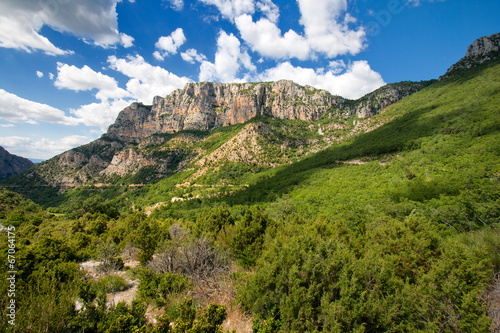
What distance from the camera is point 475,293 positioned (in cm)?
488

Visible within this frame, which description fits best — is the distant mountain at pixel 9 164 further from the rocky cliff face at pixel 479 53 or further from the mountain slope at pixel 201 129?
the rocky cliff face at pixel 479 53

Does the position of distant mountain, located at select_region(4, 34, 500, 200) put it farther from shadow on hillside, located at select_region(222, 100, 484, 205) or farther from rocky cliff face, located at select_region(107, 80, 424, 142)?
shadow on hillside, located at select_region(222, 100, 484, 205)

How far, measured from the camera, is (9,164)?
122 meters

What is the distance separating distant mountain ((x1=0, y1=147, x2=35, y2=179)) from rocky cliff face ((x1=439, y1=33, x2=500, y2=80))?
24300 cm

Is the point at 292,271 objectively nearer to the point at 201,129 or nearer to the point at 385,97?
the point at 385,97

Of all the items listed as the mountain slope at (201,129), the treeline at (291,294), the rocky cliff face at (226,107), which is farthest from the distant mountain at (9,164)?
Answer: the treeline at (291,294)

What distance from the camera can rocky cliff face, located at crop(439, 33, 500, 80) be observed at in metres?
69.1

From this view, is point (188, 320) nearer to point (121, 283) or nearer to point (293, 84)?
point (121, 283)

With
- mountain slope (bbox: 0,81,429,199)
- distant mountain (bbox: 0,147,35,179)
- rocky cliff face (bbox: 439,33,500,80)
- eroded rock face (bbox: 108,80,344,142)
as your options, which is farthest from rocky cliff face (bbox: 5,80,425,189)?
distant mountain (bbox: 0,147,35,179)

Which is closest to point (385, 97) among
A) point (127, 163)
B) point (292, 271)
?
point (292, 271)

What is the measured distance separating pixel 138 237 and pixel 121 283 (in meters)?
3.59

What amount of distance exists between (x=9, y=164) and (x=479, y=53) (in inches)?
10124

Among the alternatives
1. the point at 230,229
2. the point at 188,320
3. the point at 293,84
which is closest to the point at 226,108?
the point at 293,84

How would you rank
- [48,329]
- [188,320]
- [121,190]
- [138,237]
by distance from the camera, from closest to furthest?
[48,329] < [188,320] < [138,237] < [121,190]
